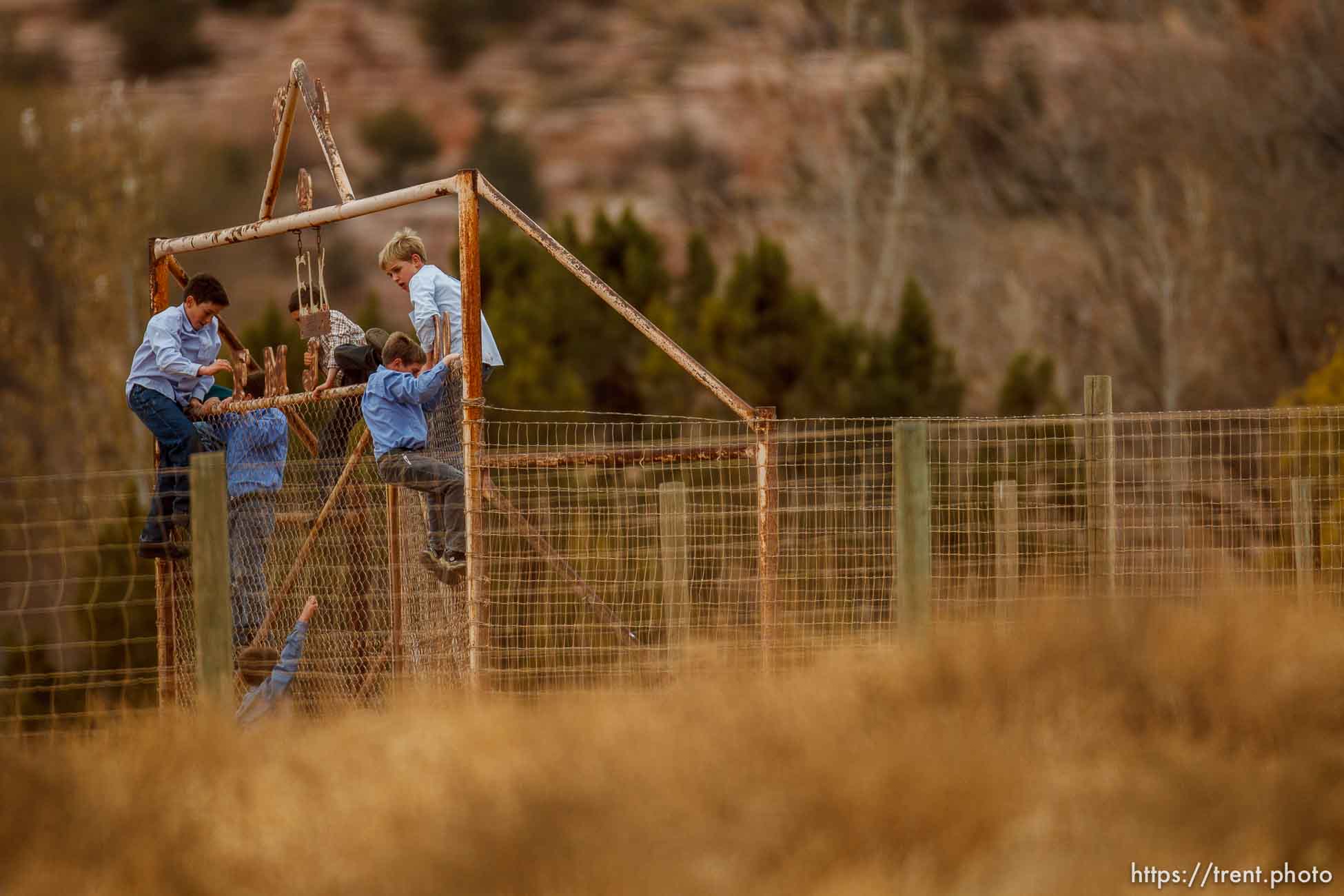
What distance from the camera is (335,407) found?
28.7 feet

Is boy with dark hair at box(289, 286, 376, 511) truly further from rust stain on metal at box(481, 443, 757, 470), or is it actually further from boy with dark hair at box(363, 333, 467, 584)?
rust stain on metal at box(481, 443, 757, 470)

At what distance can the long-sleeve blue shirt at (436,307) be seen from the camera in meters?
7.87

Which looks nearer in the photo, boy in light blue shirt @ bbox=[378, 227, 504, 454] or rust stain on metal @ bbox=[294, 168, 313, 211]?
boy in light blue shirt @ bbox=[378, 227, 504, 454]

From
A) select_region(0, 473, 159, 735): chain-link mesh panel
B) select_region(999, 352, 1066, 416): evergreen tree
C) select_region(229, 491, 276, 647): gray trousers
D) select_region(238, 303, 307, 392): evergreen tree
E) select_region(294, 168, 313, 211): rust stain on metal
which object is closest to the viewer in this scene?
select_region(0, 473, 159, 735): chain-link mesh panel

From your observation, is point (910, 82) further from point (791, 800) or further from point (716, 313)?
point (791, 800)

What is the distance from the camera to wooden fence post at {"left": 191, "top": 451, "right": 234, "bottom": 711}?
21.3 ft

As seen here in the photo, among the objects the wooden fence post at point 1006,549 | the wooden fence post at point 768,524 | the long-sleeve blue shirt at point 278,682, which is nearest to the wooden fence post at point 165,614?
the long-sleeve blue shirt at point 278,682

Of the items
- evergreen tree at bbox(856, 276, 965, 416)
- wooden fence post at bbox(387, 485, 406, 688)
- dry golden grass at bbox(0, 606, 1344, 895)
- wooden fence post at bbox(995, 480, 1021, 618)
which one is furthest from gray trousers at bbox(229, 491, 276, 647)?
evergreen tree at bbox(856, 276, 965, 416)

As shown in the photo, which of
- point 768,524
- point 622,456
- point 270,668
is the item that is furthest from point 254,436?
point 768,524

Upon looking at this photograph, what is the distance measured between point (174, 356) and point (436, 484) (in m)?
1.74

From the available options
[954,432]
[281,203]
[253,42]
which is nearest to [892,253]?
[954,432]

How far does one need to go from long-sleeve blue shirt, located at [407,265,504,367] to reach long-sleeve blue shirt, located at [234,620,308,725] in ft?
4.97

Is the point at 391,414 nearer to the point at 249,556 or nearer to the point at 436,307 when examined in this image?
the point at 436,307

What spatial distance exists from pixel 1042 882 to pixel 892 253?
33903mm
